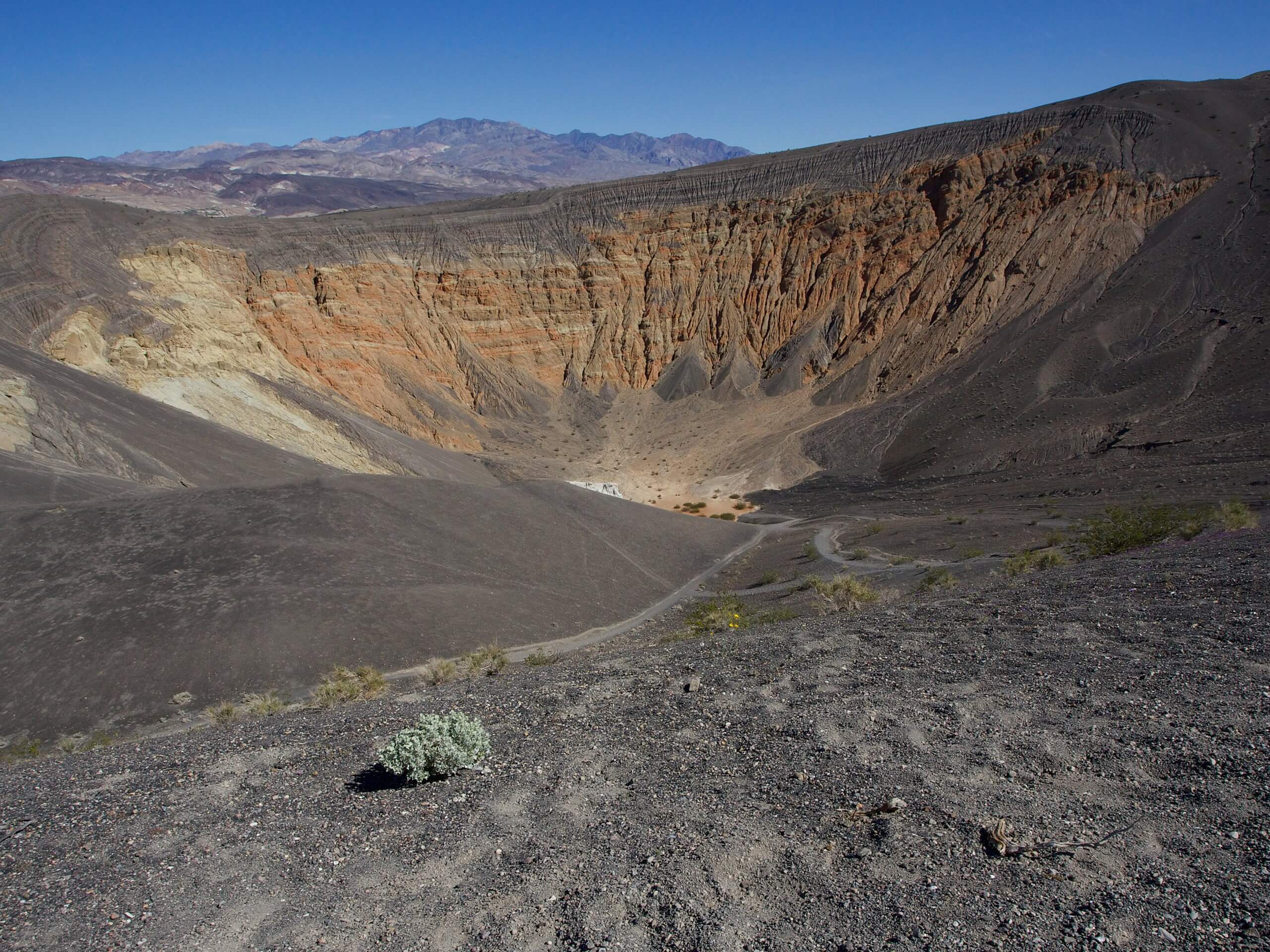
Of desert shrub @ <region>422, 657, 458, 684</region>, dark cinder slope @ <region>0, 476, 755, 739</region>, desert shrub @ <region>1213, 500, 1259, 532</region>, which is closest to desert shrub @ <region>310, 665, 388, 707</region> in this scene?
desert shrub @ <region>422, 657, 458, 684</region>

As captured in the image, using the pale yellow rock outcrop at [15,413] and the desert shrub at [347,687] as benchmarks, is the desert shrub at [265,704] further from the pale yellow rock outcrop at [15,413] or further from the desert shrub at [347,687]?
the pale yellow rock outcrop at [15,413]

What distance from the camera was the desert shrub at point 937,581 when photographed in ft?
56.0

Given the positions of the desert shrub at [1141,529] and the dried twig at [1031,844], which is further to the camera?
the desert shrub at [1141,529]

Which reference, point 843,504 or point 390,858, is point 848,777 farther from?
point 843,504

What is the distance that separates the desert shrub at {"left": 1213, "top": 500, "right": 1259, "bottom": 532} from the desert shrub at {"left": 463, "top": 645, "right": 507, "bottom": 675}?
15388 millimetres

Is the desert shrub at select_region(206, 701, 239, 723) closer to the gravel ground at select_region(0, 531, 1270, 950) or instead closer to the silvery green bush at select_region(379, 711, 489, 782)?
the gravel ground at select_region(0, 531, 1270, 950)

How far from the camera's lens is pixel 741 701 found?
8727mm

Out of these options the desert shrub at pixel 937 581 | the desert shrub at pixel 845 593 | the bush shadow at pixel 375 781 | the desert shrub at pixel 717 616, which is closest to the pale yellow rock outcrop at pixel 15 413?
the desert shrub at pixel 717 616

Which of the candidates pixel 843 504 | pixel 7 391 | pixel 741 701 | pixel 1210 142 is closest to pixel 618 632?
pixel 741 701

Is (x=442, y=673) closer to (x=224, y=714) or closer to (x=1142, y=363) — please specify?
(x=224, y=714)

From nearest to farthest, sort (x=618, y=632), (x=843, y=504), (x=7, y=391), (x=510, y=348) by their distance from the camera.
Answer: (x=618, y=632) → (x=7, y=391) → (x=843, y=504) → (x=510, y=348)

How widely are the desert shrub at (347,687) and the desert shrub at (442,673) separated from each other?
0.80m

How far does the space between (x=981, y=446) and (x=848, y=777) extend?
34.2 metres

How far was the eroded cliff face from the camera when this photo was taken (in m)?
41.9
